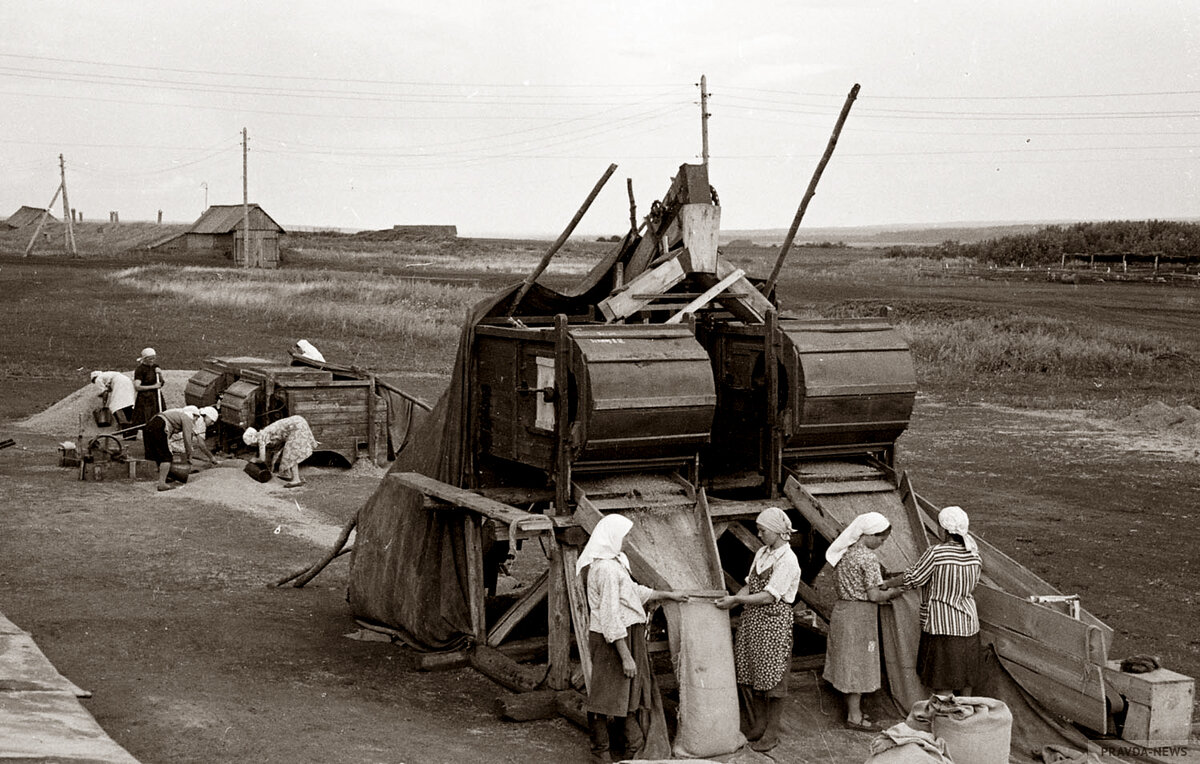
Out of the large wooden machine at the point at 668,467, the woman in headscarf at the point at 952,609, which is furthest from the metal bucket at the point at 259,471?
the woman in headscarf at the point at 952,609

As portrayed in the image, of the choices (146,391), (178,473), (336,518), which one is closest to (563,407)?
(336,518)

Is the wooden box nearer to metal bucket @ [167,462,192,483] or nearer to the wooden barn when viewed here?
metal bucket @ [167,462,192,483]

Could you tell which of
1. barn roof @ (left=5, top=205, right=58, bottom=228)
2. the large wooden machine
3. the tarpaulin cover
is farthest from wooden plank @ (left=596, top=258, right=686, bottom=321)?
barn roof @ (left=5, top=205, right=58, bottom=228)

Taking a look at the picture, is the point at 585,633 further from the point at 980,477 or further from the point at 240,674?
the point at 980,477

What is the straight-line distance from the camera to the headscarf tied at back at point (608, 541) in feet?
26.4

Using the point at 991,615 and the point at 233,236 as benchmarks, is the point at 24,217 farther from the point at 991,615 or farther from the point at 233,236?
the point at 991,615

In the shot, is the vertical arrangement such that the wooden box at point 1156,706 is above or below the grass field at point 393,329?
below

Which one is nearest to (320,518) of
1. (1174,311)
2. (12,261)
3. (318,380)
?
(318,380)

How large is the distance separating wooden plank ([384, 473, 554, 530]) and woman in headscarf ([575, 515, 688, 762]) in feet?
2.17

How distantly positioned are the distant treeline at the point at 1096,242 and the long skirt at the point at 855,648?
66148 millimetres

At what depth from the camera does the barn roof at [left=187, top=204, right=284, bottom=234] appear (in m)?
66.5

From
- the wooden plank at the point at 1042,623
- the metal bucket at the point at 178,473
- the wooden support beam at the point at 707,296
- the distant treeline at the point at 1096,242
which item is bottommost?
Answer: the metal bucket at the point at 178,473

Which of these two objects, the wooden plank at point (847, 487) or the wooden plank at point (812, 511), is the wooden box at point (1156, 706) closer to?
the wooden plank at point (812, 511)

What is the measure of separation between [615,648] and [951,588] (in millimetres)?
2270
